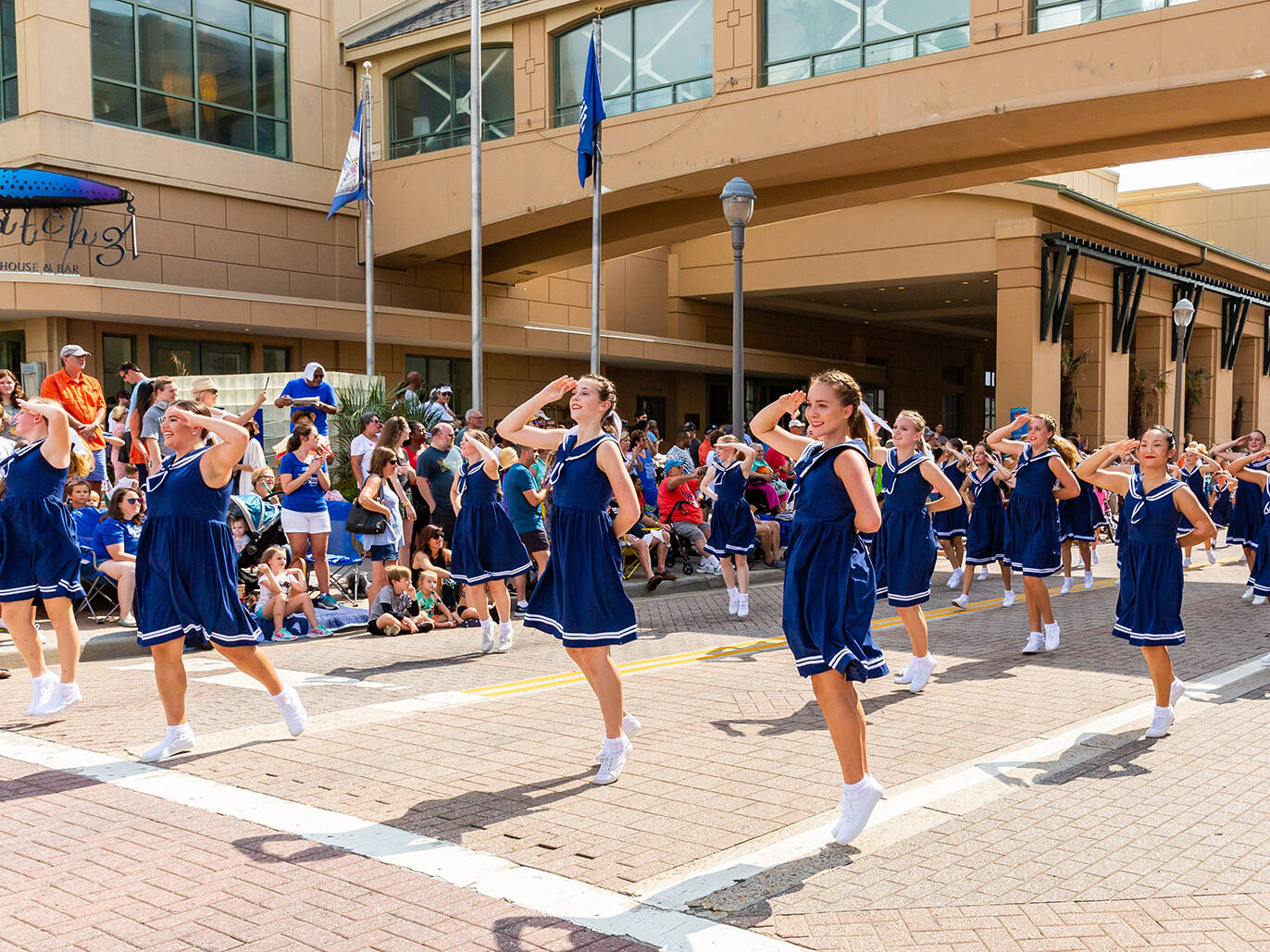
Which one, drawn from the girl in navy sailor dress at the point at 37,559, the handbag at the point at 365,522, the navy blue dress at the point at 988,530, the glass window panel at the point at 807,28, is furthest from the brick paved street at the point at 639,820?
the glass window panel at the point at 807,28

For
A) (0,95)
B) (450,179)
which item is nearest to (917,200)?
(450,179)

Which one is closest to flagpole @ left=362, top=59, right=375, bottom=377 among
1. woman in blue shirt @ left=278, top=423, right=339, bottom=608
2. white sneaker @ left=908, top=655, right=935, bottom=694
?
woman in blue shirt @ left=278, top=423, right=339, bottom=608

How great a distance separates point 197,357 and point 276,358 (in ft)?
5.45

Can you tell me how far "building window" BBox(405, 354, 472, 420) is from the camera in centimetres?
2684

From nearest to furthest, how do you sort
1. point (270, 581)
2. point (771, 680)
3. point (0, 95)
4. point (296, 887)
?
point (296, 887) < point (771, 680) < point (270, 581) < point (0, 95)

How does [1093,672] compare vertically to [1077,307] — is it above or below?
below

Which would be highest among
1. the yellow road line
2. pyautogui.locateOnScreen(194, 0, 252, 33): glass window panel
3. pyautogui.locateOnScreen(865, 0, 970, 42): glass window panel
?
pyautogui.locateOnScreen(194, 0, 252, 33): glass window panel

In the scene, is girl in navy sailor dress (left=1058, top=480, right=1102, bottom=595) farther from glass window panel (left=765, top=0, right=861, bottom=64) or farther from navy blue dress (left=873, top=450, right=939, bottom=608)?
glass window panel (left=765, top=0, right=861, bottom=64)

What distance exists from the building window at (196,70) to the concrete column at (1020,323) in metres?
16.9

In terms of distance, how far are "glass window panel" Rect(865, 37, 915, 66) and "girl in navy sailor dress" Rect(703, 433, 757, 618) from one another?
37.0ft

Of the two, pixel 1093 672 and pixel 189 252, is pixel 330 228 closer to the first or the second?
pixel 189 252

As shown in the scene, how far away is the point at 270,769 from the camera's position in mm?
6133

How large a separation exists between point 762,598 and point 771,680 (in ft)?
17.9

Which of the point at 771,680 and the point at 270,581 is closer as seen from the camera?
the point at 771,680
